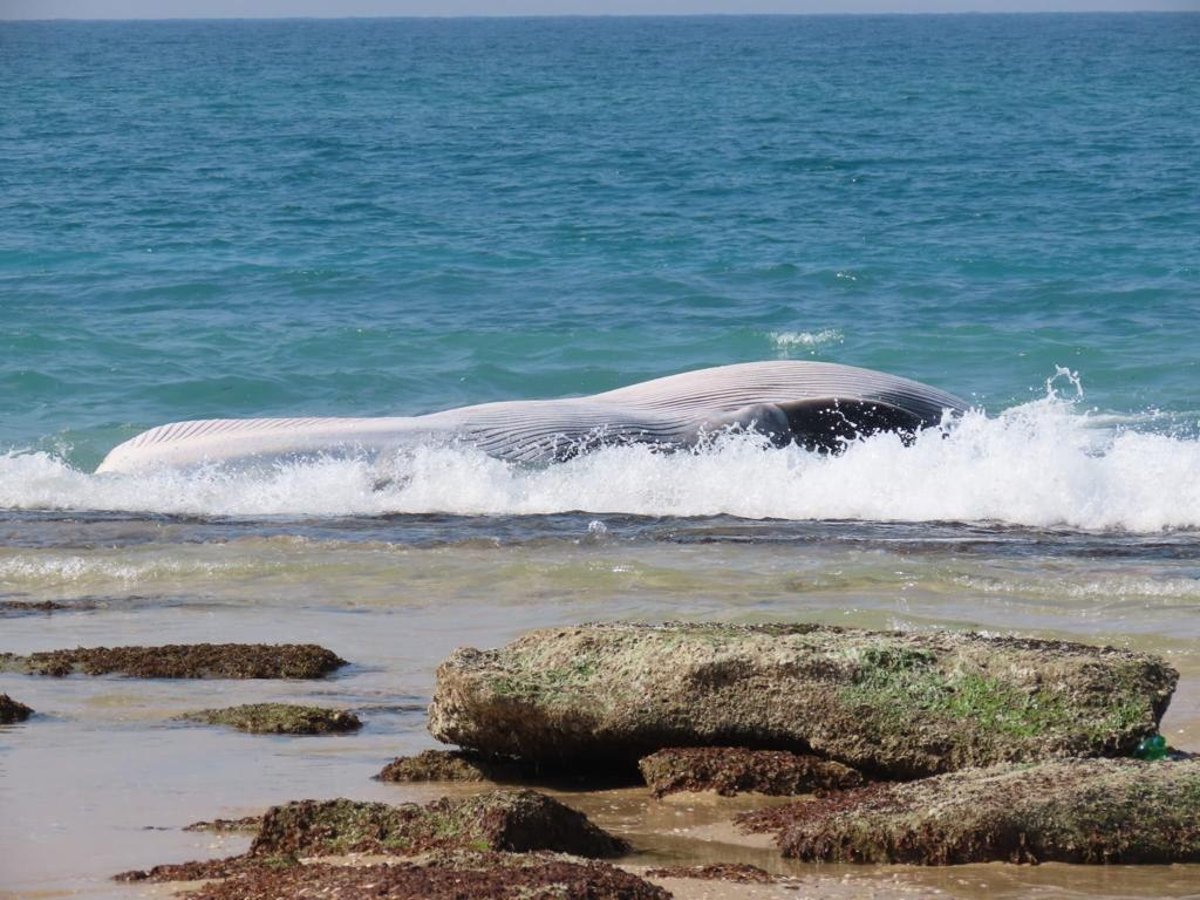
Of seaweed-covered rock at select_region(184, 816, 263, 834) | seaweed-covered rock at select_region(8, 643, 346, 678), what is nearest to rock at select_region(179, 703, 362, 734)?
seaweed-covered rock at select_region(8, 643, 346, 678)

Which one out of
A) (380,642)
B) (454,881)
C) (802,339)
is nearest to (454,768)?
(454,881)

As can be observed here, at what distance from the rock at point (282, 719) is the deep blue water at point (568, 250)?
2.56m

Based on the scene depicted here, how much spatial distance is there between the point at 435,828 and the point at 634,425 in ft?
29.6

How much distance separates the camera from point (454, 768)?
5.89 m

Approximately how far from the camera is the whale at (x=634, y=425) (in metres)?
13.6

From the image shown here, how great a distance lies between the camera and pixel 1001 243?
27188 millimetres

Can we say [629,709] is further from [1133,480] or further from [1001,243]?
[1001,243]

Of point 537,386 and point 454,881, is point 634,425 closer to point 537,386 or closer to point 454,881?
point 537,386

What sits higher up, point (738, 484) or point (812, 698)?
point (738, 484)

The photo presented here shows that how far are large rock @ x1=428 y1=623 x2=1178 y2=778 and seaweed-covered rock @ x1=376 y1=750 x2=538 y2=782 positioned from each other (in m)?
0.06

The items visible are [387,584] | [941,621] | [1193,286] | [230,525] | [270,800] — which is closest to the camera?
[270,800]

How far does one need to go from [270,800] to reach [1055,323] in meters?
18.1

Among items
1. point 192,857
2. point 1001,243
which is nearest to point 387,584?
point 192,857

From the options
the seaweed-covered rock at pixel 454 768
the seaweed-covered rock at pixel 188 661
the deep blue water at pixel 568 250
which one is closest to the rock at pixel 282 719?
the seaweed-covered rock at pixel 454 768
